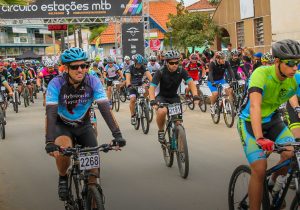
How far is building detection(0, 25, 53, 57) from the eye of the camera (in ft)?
294

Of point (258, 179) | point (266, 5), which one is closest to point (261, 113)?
point (258, 179)

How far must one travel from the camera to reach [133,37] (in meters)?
32.6

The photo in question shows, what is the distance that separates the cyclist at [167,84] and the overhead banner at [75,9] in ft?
76.0

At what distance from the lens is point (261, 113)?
495 cm

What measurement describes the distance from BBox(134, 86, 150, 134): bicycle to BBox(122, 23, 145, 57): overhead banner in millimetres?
19335

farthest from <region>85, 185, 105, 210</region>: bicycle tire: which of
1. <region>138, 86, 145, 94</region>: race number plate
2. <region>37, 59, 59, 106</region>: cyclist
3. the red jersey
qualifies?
<region>37, 59, 59, 106</region>: cyclist

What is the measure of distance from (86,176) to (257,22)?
26622 millimetres

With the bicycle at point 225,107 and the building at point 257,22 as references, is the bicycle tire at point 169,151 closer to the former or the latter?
the bicycle at point 225,107

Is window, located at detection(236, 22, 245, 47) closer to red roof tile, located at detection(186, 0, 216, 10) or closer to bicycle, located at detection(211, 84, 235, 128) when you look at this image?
bicycle, located at detection(211, 84, 235, 128)

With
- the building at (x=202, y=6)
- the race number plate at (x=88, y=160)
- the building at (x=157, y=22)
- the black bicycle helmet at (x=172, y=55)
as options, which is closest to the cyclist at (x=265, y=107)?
the race number plate at (x=88, y=160)

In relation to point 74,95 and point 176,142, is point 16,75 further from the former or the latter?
point 74,95

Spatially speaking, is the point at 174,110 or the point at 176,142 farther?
the point at 174,110

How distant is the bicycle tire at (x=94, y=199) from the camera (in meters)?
4.54

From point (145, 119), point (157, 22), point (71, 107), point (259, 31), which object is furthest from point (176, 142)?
point (157, 22)
